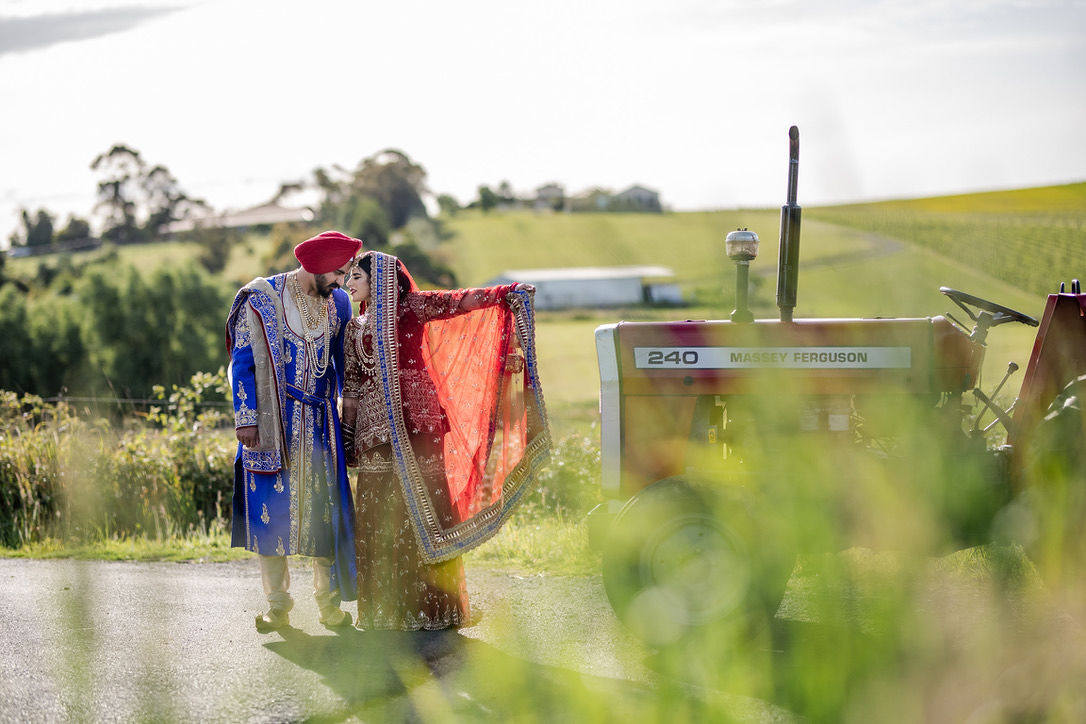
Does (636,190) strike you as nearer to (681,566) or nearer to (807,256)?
(807,256)

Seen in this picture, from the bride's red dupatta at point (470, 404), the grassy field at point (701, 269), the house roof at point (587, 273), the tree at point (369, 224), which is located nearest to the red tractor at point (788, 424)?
the bride's red dupatta at point (470, 404)

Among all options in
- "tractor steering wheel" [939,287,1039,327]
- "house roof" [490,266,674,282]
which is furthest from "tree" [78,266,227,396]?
"tractor steering wheel" [939,287,1039,327]

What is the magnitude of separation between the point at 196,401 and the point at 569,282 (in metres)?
50.1

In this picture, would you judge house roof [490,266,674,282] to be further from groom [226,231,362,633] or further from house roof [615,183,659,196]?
groom [226,231,362,633]

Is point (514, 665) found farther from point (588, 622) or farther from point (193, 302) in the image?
point (193, 302)

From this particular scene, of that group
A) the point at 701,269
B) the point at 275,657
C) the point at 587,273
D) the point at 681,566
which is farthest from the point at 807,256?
the point at 275,657

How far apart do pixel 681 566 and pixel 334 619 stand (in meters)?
1.75

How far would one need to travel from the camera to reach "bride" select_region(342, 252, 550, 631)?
4.97 m

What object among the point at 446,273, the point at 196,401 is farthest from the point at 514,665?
the point at 446,273

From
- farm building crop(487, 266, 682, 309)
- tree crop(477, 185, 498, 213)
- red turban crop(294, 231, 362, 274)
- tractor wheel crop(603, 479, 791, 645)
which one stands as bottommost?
farm building crop(487, 266, 682, 309)

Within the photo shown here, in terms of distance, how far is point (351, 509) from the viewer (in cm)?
521

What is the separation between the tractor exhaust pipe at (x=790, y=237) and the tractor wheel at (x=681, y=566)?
101 cm

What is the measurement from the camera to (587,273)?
62531mm

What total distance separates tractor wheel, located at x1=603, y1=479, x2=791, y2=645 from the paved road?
0.83ft
